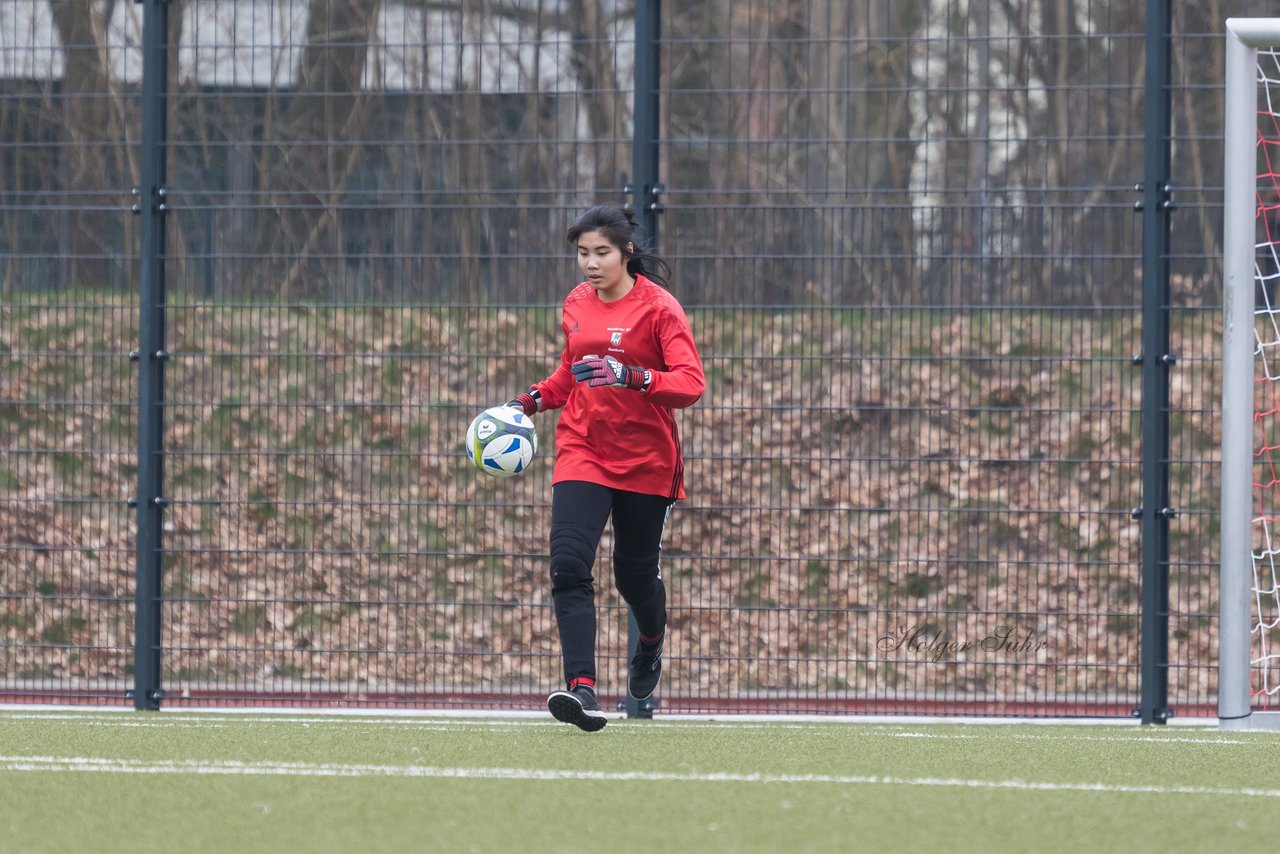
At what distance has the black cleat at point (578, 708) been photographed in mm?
6168

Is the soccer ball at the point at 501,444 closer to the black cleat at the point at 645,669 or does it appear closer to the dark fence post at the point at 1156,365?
the black cleat at the point at 645,669

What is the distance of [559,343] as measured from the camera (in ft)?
42.7

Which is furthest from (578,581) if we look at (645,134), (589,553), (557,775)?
(645,134)

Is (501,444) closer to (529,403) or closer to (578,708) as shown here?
(529,403)

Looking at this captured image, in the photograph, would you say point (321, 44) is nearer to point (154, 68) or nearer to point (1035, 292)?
point (154, 68)

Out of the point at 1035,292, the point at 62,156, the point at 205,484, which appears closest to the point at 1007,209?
the point at 1035,292

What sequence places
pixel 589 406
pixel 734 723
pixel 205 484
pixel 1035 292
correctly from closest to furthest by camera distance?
pixel 589 406 → pixel 734 723 → pixel 1035 292 → pixel 205 484

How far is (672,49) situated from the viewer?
42.2 feet

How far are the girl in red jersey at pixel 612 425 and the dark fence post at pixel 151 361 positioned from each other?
2.59m

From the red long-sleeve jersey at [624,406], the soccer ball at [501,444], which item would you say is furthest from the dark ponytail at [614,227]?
the soccer ball at [501,444]

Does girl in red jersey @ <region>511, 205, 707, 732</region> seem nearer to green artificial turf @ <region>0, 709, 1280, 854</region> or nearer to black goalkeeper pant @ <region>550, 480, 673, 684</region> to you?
black goalkeeper pant @ <region>550, 480, 673, 684</region>

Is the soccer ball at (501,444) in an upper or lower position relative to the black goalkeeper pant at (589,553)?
upper

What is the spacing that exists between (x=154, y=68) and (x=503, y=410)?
9.32 feet

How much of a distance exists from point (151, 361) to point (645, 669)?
2.93 metres
